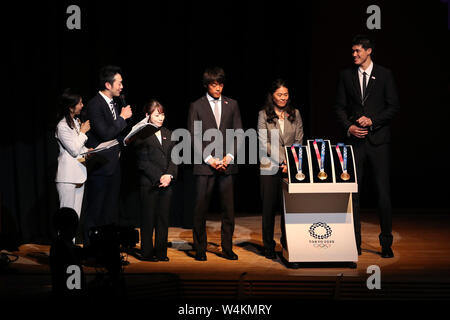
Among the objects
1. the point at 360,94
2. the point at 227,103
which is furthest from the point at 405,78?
the point at 227,103

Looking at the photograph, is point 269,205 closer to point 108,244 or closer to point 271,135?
point 271,135

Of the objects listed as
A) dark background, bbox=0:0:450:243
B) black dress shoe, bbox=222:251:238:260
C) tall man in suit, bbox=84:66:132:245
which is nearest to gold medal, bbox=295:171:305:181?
black dress shoe, bbox=222:251:238:260

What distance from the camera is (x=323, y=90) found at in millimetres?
7590

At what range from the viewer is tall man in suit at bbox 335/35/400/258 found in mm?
5242

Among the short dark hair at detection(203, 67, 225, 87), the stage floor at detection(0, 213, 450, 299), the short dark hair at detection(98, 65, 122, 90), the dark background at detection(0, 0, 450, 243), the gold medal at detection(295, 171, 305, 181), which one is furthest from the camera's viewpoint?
the dark background at detection(0, 0, 450, 243)

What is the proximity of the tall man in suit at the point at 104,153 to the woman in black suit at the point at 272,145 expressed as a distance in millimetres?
1071

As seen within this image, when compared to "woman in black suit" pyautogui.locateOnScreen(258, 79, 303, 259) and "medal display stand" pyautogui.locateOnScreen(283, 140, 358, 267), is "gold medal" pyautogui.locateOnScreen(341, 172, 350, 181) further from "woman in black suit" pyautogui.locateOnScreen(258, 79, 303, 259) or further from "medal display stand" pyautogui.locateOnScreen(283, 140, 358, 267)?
"woman in black suit" pyautogui.locateOnScreen(258, 79, 303, 259)

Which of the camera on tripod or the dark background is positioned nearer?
the camera on tripod

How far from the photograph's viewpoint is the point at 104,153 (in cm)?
532

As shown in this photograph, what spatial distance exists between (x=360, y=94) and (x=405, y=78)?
2500mm

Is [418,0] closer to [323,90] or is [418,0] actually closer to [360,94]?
[323,90]

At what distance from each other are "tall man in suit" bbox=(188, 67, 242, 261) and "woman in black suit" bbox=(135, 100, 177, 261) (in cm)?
23

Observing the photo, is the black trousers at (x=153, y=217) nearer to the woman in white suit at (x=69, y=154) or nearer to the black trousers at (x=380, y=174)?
the woman in white suit at (x=69, y=154)

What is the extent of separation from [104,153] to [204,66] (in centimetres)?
189
